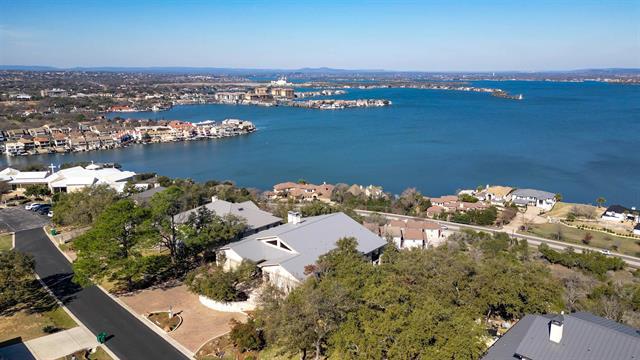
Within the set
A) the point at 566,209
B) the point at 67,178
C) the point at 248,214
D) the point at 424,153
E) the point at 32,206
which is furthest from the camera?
the point at 424,153

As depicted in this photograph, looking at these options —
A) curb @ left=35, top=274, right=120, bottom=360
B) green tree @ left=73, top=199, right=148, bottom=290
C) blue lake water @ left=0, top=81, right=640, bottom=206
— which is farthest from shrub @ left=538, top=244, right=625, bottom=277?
curb @ left=35, top=274, right=120, bottom=360

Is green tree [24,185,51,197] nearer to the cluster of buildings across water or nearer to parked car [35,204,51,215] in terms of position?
parked car [35,204,51,215]

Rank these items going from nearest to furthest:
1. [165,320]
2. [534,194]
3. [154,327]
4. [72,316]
Answer: [154,327] → [165,320] → [72,316] → [534,194]

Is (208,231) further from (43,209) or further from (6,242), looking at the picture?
(43,209)

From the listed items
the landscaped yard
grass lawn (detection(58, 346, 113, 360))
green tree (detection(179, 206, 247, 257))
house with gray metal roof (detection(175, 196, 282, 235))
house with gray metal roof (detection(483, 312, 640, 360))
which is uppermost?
house with gray metal roof (detection(483, 312, 640, 360))

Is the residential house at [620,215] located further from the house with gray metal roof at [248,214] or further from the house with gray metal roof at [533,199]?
the house with gray metal roof at [248,214]

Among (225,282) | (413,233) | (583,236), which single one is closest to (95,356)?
(225,282)

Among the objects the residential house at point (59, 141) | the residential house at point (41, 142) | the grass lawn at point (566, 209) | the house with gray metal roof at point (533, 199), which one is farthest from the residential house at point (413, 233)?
the residential house at point (41, 142)
